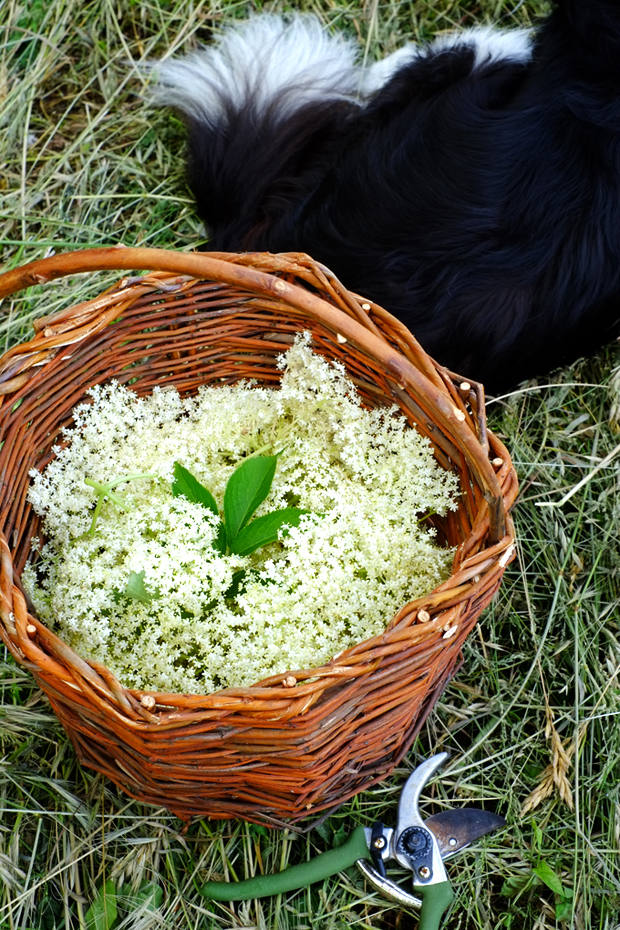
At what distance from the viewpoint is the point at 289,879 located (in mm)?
1027

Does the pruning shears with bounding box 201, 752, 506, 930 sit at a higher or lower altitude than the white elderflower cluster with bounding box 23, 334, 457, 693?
lower

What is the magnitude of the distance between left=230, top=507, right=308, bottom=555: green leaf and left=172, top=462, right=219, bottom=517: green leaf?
5 cm

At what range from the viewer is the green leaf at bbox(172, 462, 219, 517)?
930mm

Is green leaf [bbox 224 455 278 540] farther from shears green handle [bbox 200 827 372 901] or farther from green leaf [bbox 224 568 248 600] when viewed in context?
shears green handle [bbox 200 827 372 901]

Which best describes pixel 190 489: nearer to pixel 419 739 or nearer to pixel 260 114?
pixel 419 739

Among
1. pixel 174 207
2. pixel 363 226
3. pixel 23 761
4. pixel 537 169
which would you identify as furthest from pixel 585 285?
pixel 23 761

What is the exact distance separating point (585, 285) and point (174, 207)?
0.84 metres

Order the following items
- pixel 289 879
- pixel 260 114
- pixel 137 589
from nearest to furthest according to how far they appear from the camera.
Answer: pixel 137 589 → pixel 289 879 → pixel 260 114

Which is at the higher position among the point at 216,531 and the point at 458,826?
the point at 216,531

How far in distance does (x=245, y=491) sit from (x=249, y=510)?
2cm

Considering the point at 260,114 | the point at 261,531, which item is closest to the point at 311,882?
the point at 261,531

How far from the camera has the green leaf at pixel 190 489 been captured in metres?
0.93

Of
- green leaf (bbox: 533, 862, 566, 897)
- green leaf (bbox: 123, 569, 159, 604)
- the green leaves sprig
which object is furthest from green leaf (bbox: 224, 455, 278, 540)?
green leaf (bbox: 533, 862, 566, 897)

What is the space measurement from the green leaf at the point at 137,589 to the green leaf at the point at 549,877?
2.29 feet
